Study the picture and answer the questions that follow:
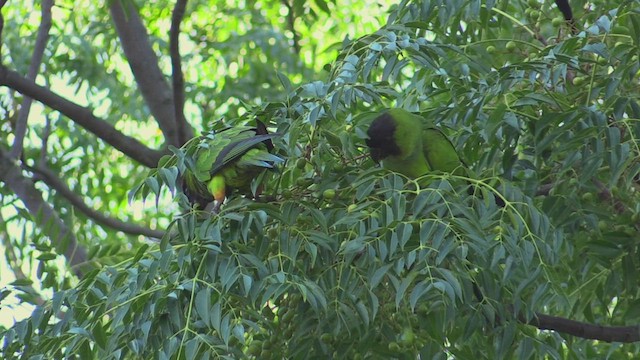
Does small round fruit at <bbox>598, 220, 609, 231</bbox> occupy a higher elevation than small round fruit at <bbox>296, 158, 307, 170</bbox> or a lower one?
lower

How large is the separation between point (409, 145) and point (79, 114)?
7.51 ft

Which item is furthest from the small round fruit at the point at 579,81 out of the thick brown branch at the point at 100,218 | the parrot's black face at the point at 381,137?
the thick brown branch at the point at 100,218

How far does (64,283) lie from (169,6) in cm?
485

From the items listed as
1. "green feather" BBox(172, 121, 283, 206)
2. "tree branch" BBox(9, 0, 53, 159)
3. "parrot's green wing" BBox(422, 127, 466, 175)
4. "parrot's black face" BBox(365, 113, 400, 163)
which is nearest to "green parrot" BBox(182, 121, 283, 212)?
"green feather" BBox(172, 121, 283, 206)

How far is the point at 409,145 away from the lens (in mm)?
4055

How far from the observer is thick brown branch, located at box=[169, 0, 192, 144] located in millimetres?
5262

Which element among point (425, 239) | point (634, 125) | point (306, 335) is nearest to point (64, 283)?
point (306, 335)

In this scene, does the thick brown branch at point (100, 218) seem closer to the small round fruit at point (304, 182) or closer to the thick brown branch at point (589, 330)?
the small round fruit at point (304, 182)

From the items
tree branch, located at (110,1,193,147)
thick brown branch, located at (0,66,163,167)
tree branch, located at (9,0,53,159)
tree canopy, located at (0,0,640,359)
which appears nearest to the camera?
tree canopy, located at (0,0,640,359)

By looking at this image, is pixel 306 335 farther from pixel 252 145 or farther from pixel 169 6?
pixel 169 6

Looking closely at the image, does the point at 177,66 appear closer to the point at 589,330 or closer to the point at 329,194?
the point at 329,194

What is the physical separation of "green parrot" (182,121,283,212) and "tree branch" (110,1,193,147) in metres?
2.00

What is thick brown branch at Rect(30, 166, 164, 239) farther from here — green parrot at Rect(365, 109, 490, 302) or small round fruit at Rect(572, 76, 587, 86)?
small round fruit at Rect(572, 76, 587, 86)

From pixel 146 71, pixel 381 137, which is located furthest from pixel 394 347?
pixel 146 71
